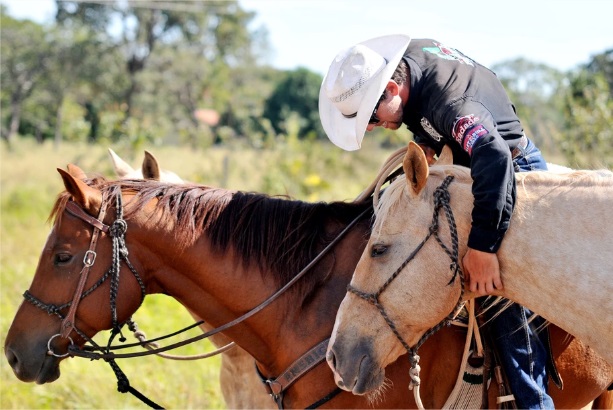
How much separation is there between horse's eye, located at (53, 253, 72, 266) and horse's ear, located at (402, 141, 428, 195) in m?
1.69

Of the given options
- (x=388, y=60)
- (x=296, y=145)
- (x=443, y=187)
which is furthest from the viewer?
(x=296, y=145)

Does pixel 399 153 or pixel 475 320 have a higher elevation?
pixel 399 153

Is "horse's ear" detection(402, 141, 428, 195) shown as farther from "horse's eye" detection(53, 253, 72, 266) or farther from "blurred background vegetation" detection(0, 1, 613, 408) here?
"horse's eye" detection(53, 253, 72, 266)

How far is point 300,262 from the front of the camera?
3.11m

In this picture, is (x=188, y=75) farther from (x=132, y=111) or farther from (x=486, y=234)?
(x=486, y=234)

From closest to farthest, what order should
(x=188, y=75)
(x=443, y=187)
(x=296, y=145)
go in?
(x=443, y=187)
(x=296, y=145)
(x=188, y=75)

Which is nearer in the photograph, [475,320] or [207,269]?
[475,320]

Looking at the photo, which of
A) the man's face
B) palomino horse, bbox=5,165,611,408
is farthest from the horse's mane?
the man's face

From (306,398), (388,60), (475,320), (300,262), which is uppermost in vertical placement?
(388,60)

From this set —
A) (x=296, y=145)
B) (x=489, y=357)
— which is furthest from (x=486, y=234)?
(x=296, y=145)

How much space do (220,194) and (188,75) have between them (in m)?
33.8

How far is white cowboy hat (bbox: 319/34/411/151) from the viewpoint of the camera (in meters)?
2.71

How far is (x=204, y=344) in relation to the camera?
20.0 ft

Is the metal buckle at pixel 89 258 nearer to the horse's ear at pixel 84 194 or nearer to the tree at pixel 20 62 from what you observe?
the horse's ear at pixel 84 194
